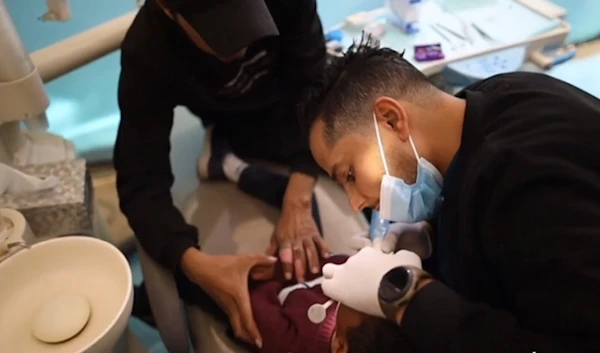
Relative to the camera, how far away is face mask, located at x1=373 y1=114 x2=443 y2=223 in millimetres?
Answer: 937

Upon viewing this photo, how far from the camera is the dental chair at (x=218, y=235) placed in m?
1.25

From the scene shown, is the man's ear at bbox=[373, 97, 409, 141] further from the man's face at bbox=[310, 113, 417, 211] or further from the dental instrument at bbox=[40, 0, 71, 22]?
the dental instrument at bbox=[40, 0, 71, 22]

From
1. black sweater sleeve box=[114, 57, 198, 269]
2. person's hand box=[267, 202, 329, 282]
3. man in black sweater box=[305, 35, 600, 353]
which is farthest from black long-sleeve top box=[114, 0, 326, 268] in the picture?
man in black sweater box=[305, 35, 600, 353]

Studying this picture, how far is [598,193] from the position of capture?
2.48ft

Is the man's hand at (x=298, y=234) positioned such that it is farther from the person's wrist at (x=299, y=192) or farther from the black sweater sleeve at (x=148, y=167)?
the black sweater sleeve at (x=148, y=167)

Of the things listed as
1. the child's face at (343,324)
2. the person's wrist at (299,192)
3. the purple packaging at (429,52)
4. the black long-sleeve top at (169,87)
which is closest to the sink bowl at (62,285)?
the black long-sleeve top at (169,87)

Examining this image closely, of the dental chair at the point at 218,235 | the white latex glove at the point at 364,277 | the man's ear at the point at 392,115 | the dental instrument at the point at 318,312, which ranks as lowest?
the dental chair at the point at 218,235

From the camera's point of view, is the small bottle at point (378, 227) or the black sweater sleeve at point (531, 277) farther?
the small bottle at point (378, 227)

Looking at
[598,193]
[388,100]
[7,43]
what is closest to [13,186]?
[7,43]

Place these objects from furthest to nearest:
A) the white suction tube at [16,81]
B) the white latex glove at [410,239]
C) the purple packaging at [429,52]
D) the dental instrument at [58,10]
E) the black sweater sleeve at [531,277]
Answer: the purple packaging at [429,52]
the dental instrument at [58,10]
the white suction tube at [16,81]
the white latex glove at [410,239]
the black sweater sleeve at [531,277]

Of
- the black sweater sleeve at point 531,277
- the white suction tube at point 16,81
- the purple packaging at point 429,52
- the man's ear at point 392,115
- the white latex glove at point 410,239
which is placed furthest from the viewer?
the purple packaging at point 429,52

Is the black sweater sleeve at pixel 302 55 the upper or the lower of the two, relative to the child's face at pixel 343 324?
upper

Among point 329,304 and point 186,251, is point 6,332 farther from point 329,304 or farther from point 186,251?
point 329,304

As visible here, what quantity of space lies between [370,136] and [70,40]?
974 mm
